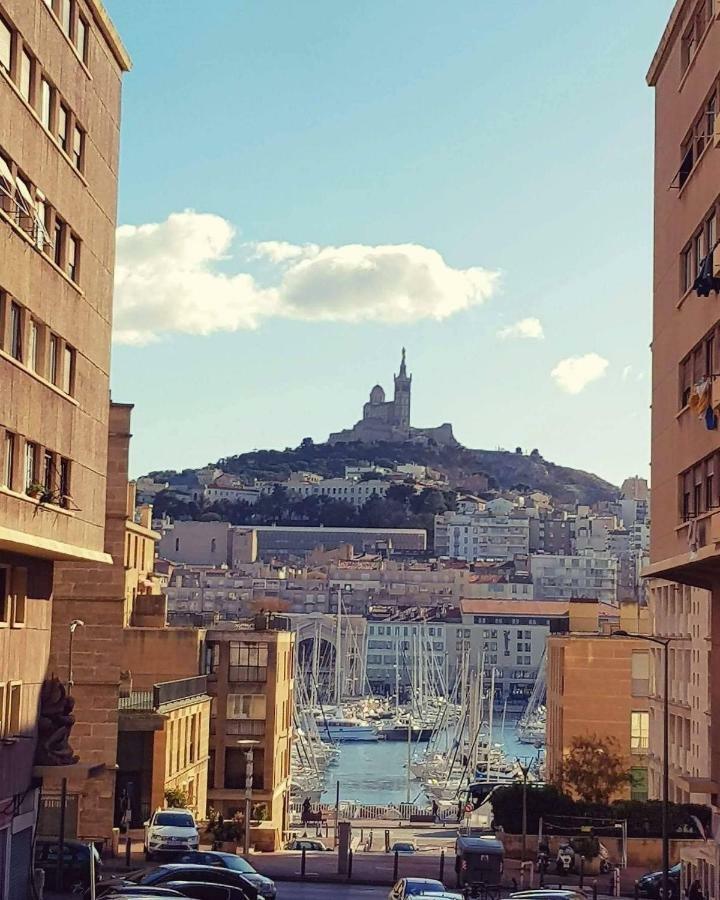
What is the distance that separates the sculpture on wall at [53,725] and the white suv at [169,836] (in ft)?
26.8

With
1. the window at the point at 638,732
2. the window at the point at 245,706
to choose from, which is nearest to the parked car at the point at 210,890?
the window at the point at 638,732

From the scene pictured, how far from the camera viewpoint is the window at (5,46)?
25998 millimetres

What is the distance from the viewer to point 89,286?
32.5 meters

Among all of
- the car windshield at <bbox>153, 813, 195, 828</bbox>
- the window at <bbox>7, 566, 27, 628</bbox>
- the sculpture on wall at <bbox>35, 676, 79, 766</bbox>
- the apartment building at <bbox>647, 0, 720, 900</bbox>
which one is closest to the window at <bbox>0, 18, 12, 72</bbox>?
the window at <bbox>7, 566, 27, 628</bbox>

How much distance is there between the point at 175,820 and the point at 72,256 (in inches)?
685

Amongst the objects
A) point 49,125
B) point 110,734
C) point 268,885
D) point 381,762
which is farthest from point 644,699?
point 381,762

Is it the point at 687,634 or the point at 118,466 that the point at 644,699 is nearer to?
the point at 687,634

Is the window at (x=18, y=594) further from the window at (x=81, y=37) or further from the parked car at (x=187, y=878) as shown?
the window at (x=81, y=37)

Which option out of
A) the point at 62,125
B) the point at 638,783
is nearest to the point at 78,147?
the point at 62,125

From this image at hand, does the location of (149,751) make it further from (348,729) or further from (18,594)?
(348,729)

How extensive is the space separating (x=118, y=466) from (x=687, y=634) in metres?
18.1

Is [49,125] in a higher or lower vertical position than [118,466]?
higher

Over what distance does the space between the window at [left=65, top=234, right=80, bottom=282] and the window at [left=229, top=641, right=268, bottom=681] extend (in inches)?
1452

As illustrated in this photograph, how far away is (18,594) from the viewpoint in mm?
29969
